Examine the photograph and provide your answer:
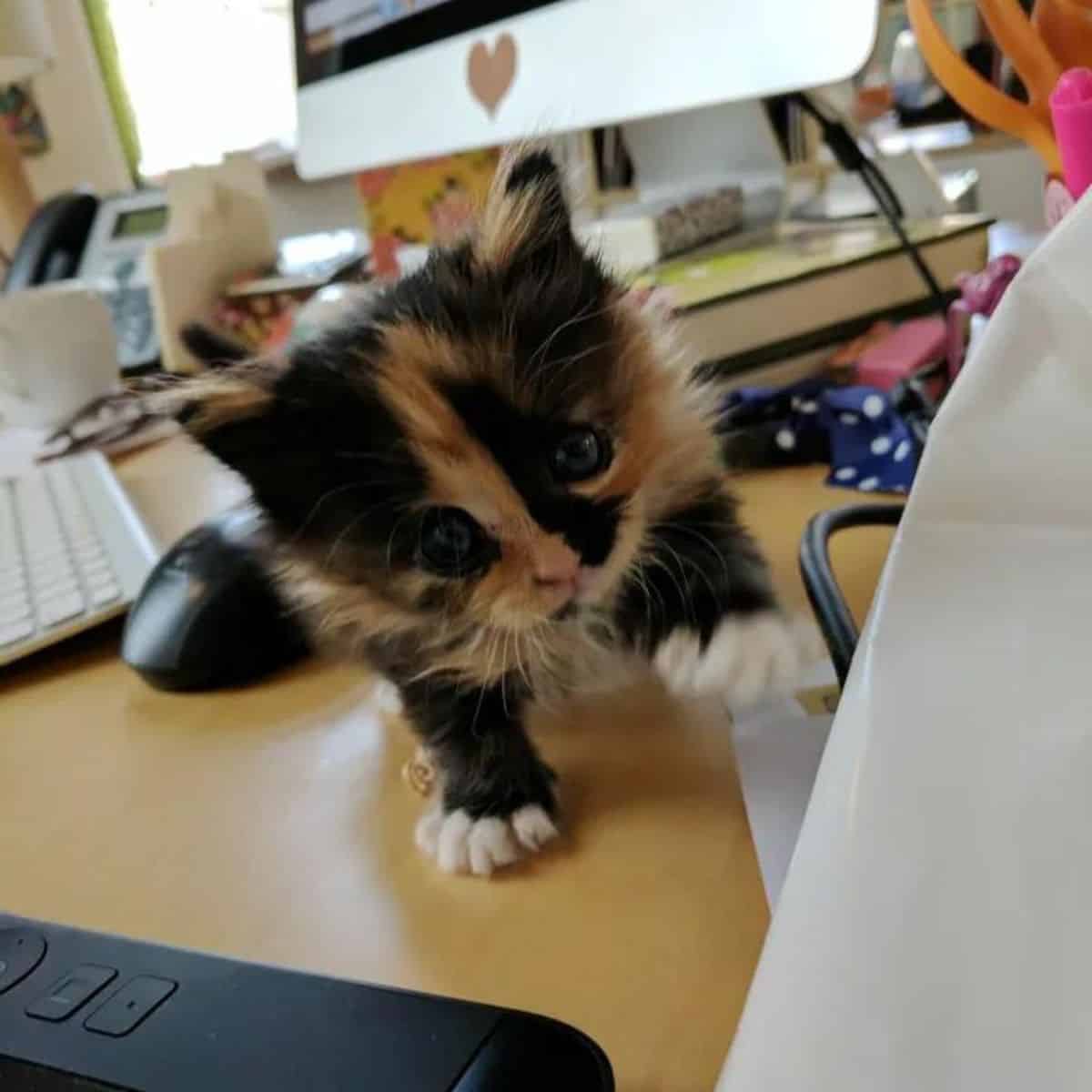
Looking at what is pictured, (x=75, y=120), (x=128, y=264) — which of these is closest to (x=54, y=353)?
(x=128, y=264)

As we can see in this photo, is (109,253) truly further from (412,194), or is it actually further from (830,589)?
(830,589)

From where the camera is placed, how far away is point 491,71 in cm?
86

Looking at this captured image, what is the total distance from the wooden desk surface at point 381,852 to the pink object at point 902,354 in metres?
0.09

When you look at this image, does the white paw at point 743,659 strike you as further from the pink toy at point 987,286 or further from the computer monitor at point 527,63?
the computer monitor at point 527,63

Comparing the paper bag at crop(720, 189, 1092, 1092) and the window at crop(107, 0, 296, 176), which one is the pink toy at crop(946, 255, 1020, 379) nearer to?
the paper bag at crop(720, 189, 1092, 1092)

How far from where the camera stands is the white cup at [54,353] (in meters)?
1.05

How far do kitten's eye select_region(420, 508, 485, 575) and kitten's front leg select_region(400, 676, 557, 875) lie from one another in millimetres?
58

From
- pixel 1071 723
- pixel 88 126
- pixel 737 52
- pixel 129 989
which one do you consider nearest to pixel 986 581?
pixel 1071 723

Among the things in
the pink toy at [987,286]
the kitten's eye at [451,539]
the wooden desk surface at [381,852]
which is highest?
the pink toy at [987,286]

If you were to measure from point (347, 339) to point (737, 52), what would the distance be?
0.37 m

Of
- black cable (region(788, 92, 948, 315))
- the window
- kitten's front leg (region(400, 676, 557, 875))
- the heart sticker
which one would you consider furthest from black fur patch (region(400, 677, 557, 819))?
the window

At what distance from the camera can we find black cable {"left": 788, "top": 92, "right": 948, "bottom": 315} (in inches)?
26.9

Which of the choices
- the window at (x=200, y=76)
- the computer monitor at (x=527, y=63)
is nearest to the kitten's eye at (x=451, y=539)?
the computer monitor at (x=527, y=63)

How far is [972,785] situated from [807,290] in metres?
0.51
